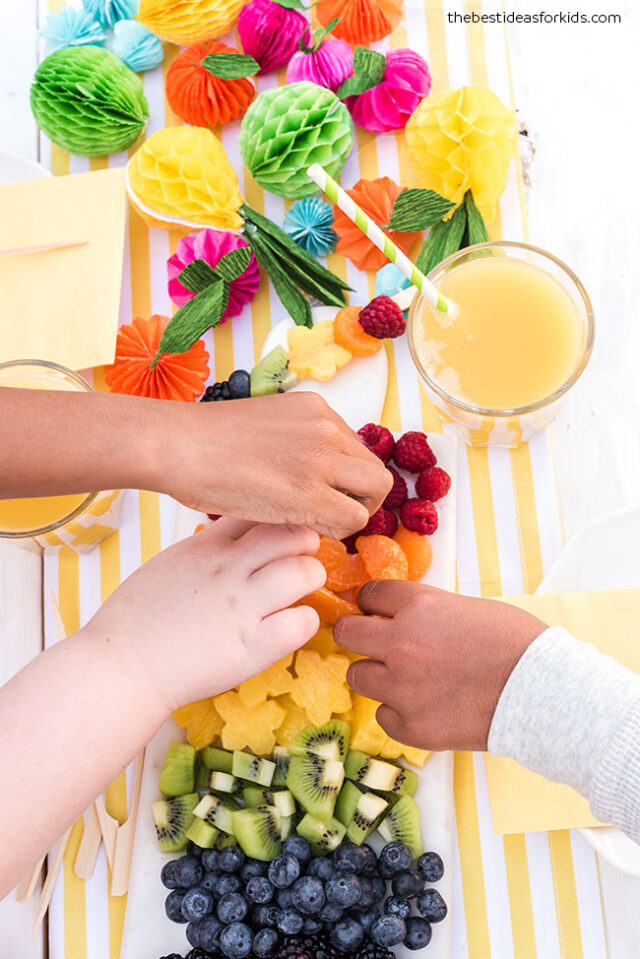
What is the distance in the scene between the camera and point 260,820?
88cm

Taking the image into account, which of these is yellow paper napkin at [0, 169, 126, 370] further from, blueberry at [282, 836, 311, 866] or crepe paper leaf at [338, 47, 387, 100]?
blueberry at [282, 836, 311, 866]

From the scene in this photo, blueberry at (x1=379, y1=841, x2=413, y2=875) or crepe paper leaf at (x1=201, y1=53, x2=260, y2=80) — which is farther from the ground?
crepe paper leaf at (x1=201, y1=53, x2=260, y2=80)

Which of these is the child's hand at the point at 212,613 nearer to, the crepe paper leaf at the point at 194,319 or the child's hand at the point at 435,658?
the child's hand at the point at 435,658

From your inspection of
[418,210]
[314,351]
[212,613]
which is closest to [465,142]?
[418,210]

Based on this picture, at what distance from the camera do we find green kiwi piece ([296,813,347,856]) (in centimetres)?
87

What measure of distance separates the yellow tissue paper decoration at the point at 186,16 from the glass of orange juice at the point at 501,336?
50 centimetres

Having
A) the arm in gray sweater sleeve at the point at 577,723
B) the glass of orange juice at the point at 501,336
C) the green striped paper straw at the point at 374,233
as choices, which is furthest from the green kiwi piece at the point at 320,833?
the green striped paper straw at the point at 374,233

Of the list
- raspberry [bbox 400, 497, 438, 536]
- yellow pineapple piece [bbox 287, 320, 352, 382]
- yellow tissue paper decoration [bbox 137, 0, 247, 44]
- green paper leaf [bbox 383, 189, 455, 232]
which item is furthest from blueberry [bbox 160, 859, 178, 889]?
yellow tissue paper decoration [bbox 137, 0, 247, 44]

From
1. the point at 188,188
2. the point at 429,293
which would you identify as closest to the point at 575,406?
the point at 429,293

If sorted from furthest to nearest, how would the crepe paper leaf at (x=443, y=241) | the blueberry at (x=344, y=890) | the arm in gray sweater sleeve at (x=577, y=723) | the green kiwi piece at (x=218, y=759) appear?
the crepe paper leaf at (x=443, y=241)
the green kiwi piece at (x=218, y=759)
the blueberry at (x=344, y=890)
the arm in gray sweater sleeve at (x=577, y=723)

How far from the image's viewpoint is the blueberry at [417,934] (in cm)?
84

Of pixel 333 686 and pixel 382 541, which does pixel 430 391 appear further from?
pixel 333 686

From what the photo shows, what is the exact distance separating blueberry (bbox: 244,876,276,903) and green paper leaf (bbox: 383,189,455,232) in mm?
780

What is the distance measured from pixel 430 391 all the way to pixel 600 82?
550 mm
